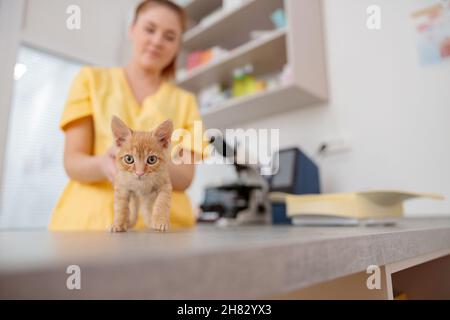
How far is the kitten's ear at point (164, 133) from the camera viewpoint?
0.35 metres

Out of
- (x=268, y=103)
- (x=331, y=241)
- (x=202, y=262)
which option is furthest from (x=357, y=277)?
(x=268, y=103)

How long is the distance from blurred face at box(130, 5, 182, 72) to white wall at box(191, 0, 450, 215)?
101cm

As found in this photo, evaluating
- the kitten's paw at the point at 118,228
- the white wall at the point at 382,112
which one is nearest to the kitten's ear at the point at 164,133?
the kitten's paw at the point at 118,228

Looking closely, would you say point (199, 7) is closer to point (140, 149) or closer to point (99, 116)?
point (99, 116)

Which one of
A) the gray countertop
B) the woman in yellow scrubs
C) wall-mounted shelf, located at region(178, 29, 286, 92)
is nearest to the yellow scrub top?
the woman in yellow scrubs

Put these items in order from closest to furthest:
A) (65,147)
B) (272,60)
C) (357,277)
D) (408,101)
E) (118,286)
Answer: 1. (118,286)
2. (357,277)
3. (65,147)
4. (408,101)
5. (272,60)

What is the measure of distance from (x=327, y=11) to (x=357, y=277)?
1.42 m

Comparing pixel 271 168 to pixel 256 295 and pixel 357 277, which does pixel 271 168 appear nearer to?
pixel 357 277

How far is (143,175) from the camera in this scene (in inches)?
13.6

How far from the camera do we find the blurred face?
516 mm

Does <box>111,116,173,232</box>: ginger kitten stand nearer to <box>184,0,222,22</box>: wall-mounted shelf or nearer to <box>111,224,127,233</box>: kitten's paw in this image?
<box>111,224,127,233</box>: kitten's paw

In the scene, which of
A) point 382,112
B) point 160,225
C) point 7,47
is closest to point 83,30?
point 7,47

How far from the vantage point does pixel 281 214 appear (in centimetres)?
121

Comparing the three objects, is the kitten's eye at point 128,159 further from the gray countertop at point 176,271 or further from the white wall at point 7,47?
the white wall at point 7,47
